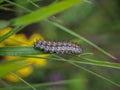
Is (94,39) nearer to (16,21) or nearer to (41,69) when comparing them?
(41,69)

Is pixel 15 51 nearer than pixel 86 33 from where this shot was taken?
Yes

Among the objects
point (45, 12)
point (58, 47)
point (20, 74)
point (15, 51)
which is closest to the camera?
point (45, 12)

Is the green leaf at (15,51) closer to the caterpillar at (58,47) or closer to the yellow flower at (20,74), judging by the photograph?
the caterpillar at (58,47)

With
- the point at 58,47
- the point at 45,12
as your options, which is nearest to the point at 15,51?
the point at 58,47

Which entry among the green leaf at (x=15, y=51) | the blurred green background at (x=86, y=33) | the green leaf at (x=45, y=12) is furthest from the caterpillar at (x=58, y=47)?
the blurred green background at (x=86, y=33)

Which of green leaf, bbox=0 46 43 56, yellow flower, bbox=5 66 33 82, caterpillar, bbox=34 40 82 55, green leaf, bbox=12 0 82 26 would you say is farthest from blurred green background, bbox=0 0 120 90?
green leaf, bbox=12 0 82 26

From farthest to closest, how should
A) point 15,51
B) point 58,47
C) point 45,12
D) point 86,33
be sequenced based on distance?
1. point 86,33
2. point 58,47
3. point 15,51
4. point 45,12

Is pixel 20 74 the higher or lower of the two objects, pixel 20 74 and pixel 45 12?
the lower

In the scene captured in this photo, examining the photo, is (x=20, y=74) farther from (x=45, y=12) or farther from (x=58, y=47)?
(x=45, y=12)

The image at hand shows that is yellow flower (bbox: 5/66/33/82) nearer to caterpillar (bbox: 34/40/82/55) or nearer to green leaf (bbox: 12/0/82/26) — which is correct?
caterpillar (bbox: 34/40/82/55)
